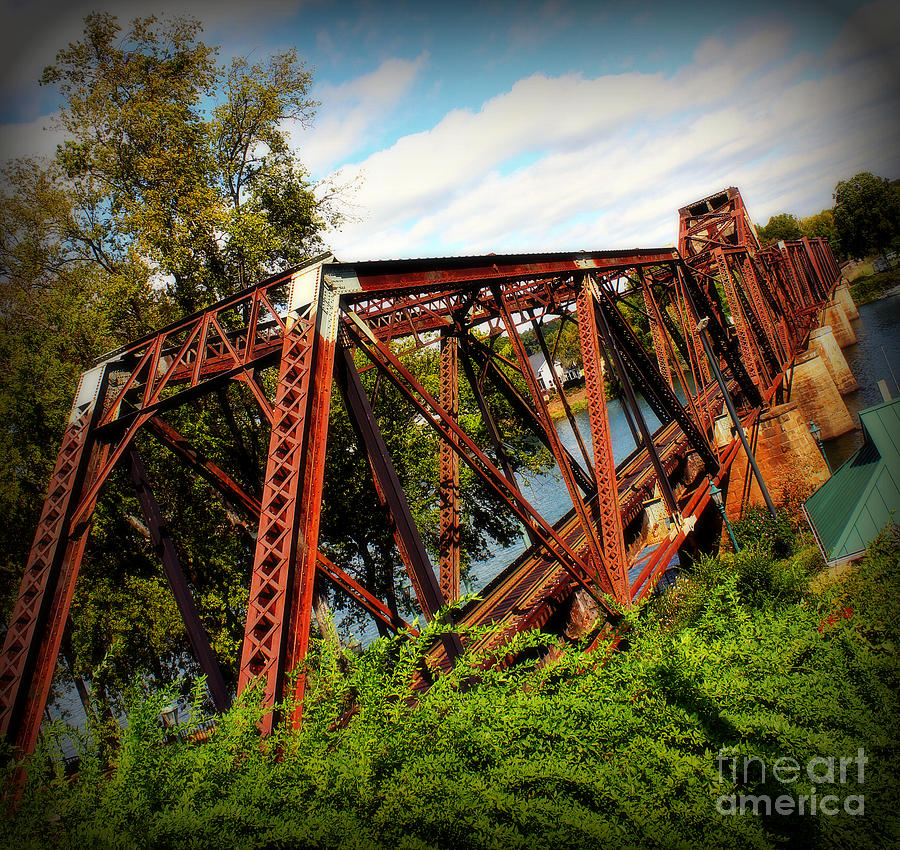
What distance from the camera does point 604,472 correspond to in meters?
8.95

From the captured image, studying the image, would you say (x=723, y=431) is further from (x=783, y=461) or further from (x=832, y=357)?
(x=832, y=357)

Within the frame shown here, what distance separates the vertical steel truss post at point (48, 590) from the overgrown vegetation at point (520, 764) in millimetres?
1473

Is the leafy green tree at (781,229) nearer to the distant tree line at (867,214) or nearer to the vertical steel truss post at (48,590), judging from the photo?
the distant tree line at (867,214)

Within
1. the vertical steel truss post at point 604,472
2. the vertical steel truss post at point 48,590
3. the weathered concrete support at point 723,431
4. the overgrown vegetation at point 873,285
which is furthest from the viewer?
the overgrown vegetation at point 873,285

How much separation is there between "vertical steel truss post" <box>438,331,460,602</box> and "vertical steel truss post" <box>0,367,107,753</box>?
550 centimetres

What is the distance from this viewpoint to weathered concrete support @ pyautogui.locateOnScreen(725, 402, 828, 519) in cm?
1847

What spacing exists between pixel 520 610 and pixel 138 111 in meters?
15.0

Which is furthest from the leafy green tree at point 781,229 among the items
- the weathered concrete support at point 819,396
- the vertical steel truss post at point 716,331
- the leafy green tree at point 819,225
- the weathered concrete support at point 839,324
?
the vertical steel truss post at point 716,331

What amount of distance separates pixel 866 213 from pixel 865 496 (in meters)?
56.6

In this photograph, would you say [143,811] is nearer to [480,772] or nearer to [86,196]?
[480,772]

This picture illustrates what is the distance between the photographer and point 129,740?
3881 millimetres

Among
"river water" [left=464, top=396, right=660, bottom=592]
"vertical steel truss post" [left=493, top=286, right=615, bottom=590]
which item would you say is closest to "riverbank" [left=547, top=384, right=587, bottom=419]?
"river water" [left=464, top=396, right=660, bottom=592]

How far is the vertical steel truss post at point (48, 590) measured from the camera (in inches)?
211

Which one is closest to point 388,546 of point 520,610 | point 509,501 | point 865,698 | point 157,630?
point 157,630
